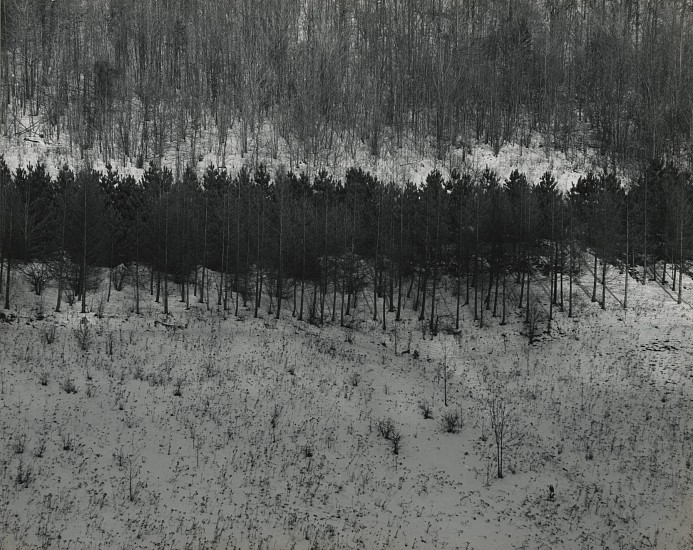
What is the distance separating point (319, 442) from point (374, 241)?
2426cm

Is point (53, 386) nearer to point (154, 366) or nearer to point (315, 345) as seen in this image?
point (154, 366)

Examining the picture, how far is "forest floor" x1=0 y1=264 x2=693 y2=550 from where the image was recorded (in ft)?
37.4

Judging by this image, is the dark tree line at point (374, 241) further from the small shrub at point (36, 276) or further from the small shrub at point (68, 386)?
the small shrub at point (68, 386)

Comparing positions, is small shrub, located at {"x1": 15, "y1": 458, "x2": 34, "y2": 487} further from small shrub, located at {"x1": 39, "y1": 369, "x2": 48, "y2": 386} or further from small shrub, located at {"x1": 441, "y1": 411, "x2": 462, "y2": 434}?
small shrub, located at {"x1": 441, "y1": 411, "x2": 462, "y2": 434}

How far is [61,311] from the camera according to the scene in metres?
28.6

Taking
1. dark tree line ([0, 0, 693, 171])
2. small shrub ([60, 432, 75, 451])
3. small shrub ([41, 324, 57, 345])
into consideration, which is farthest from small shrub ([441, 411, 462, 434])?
dark tree line ([0, 0, 693, 171])

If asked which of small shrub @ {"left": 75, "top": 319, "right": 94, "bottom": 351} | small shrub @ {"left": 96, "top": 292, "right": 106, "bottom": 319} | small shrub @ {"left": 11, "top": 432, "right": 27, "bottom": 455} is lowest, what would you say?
small shrub @ {"left": 11, "top": 432, "right": 27, "bottom": 455}

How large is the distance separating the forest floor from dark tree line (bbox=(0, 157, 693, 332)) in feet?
21.2

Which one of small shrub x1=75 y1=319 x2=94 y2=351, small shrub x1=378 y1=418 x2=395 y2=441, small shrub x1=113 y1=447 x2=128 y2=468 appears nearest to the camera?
small shrub x1=113 y1=447 x2=128 y2=468

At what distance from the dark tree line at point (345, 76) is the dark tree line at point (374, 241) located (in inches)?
583

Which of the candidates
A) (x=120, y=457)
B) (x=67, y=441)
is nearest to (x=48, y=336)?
(x=67, y=441)

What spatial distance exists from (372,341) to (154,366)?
14.9 meters

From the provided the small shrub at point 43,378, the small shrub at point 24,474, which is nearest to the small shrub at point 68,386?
the small shrub at point 43,378

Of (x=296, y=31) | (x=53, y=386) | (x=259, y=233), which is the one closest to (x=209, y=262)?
(x=259, y=233)
